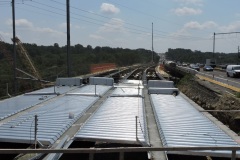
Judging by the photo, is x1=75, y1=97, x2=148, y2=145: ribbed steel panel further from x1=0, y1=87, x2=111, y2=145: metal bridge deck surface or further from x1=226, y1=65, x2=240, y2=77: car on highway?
x1=226, y1=65, x2=240, y2=77: car on highway

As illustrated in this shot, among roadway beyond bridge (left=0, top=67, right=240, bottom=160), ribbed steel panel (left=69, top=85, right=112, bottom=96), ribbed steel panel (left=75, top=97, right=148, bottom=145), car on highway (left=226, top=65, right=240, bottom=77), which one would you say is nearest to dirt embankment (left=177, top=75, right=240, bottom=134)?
roadway beyond bridge (left=0, top=67, right=240, bottom=160)

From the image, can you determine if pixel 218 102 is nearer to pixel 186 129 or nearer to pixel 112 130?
pixel 186 129

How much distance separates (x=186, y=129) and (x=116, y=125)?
302cm

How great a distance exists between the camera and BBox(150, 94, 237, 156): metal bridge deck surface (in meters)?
12.4

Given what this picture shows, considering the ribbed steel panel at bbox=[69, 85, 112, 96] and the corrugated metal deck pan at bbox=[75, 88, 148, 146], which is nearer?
the corrugated metal deck pan at bbox=[75, 88, 148, 146]

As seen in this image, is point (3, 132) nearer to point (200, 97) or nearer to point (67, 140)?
point (67, 140)

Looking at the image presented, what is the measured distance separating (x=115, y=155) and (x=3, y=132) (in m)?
4.62

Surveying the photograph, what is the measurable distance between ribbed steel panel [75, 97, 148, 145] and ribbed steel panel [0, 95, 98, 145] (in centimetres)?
97

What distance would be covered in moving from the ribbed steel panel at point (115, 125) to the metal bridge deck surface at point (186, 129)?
2.97 ft

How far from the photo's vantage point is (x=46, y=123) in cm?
1528

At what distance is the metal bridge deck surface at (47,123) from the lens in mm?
12727

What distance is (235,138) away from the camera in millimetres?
13383

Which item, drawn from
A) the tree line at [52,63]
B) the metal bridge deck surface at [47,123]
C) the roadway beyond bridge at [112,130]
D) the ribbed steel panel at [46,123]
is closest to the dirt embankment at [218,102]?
the roadway beyond bridge at [112,130]

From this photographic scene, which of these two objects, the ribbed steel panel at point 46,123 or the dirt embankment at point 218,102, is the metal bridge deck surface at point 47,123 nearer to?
the ribbed steel panel at point 46,123
